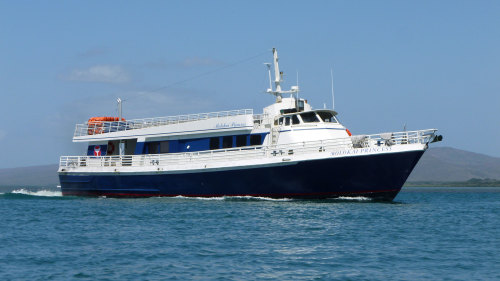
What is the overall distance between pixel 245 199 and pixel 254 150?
254 centimetres

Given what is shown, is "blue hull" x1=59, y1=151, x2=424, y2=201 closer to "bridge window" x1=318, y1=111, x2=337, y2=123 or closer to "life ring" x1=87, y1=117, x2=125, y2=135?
"bridge window" x1=318, y1=111, x2=337, y2=123

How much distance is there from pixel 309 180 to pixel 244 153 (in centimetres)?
411

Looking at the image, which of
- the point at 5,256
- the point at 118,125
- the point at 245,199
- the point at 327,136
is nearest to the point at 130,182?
the point at 118,125

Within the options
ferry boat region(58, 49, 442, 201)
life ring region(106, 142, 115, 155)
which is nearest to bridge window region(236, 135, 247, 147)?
ferry boat region(58, 49, 442, 201)

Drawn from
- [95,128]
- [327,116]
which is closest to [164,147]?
[95,128]

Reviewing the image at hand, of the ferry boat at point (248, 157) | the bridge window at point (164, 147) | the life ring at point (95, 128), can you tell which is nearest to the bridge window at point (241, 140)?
the ferry boat at point (248, 157)

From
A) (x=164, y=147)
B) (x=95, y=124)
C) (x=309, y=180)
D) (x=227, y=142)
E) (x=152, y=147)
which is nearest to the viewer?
(x=309, y=180)

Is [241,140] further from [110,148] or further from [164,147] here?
[110,148]

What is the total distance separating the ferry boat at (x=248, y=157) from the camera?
27438mm

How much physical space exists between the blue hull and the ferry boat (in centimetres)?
5

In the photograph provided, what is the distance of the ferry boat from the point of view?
27.4 metres

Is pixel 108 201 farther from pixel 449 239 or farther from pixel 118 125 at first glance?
pixel 449 239

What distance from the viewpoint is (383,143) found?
1084 inches

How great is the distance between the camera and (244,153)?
101 ft
